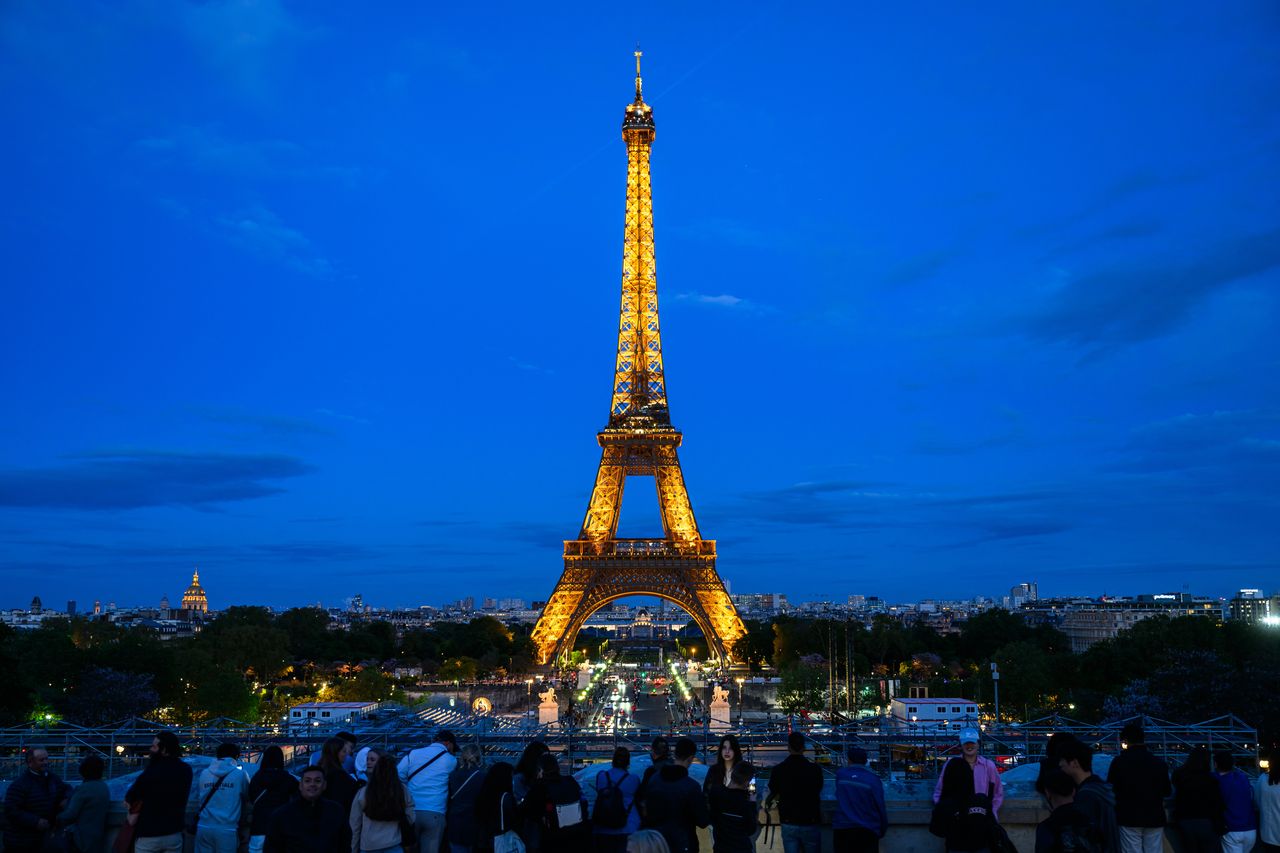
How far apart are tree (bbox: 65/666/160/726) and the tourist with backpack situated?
3765 cm

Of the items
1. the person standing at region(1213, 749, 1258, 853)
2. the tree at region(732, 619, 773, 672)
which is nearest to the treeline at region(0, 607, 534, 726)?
the tree at region(732, 619, 773, 672)

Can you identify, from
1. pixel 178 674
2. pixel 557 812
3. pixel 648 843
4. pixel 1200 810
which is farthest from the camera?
pixel 178 674

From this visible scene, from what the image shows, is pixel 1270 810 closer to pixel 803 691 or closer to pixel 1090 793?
pixel 1090 793

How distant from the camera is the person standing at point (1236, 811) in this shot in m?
8.63

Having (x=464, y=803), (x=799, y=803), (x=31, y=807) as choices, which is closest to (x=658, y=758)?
(x=799, y=803)

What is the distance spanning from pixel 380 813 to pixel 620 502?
54.8m

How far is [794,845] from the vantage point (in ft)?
27.6

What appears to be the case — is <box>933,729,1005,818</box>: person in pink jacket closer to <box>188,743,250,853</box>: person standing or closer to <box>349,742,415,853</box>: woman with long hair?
<box>349,742,415,853</box>: woman with long hair

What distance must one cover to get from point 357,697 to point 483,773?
50744 millimetres

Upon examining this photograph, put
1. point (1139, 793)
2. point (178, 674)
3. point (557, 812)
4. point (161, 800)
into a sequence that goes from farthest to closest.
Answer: point (178, 674) < point (1139, 793) < point (161, 800) < point (557, 812)

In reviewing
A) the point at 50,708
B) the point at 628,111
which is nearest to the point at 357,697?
the point at 50,708

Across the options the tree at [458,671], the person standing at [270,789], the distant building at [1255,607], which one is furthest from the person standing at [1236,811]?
the distant building at [1255,607]

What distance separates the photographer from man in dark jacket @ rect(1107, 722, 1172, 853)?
27.0 feet

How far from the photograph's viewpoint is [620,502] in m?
62.0
